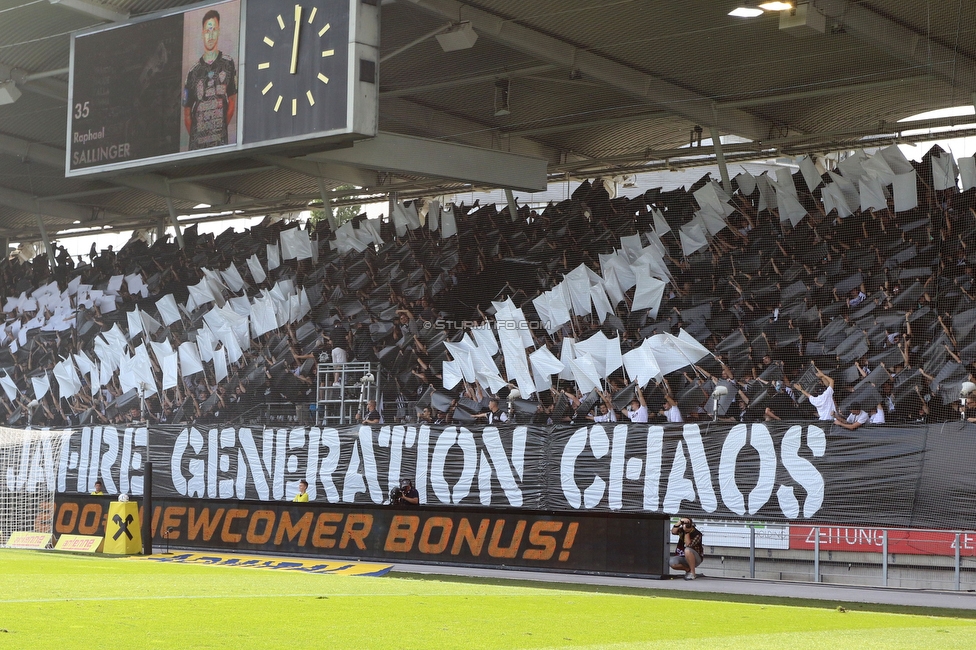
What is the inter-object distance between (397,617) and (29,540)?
12.7m

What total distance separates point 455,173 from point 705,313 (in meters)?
5.91

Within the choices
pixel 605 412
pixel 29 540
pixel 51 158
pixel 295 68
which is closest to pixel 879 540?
pixel 605 412

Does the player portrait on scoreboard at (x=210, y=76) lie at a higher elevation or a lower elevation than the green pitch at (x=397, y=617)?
higher

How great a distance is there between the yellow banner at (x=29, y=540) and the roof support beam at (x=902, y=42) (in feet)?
50.6

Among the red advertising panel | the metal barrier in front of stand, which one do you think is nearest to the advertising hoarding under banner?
the red advertising panel

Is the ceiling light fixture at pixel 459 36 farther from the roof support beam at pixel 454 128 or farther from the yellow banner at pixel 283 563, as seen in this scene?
the yellow banner at pixel 283 563

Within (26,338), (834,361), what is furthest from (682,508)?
(26,338)

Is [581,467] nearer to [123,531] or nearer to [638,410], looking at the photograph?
[638,410]

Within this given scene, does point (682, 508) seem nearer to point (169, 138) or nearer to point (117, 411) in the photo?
point (169, 138)

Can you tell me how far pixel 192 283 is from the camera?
29719 mm

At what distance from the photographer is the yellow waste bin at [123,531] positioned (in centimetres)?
1875

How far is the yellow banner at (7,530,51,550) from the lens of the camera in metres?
20.2

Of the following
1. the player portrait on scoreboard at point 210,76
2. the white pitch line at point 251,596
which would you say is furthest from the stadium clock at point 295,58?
the white pitch line at point 251,596

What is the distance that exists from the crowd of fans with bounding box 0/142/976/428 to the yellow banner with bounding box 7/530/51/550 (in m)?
4.73
